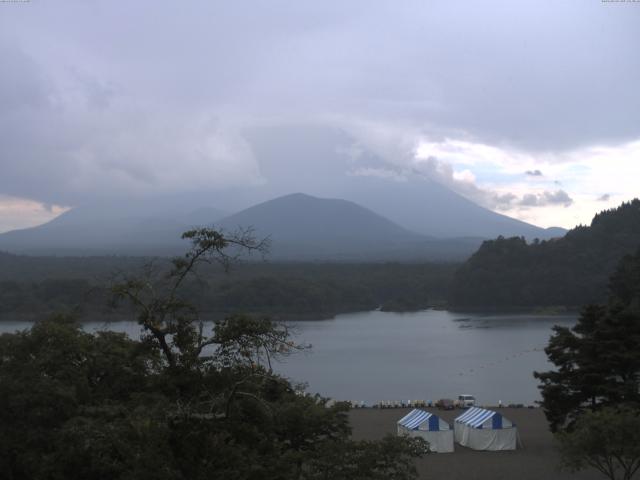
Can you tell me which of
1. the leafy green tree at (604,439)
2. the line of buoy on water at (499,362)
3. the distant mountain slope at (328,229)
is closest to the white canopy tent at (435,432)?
the leafy green tree at (604,439)

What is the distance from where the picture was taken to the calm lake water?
15156mm

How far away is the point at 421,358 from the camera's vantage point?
19922 millimetres

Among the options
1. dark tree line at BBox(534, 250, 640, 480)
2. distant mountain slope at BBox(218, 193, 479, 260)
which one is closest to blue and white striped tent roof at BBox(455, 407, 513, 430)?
dark tree line at BBox(534, 250, 640, 480)

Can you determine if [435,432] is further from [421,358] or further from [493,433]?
[421,358]

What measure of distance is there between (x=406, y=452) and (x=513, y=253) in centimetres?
3652

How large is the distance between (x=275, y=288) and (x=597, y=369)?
2598cm

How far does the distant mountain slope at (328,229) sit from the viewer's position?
96062mm

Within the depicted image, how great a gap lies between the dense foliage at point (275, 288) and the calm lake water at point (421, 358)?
2.60 meters

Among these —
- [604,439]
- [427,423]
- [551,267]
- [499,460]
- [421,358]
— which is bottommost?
[421,358]

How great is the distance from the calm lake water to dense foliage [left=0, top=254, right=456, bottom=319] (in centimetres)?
260

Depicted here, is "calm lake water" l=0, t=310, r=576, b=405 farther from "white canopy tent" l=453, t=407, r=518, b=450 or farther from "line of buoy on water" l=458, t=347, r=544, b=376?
"white canopy tent" l=453, t=407, r=518, b=450

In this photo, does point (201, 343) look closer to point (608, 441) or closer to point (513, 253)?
point (608, 441)

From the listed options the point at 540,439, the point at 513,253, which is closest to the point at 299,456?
the point at 540,439

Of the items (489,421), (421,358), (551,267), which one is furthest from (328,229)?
(489,421)
